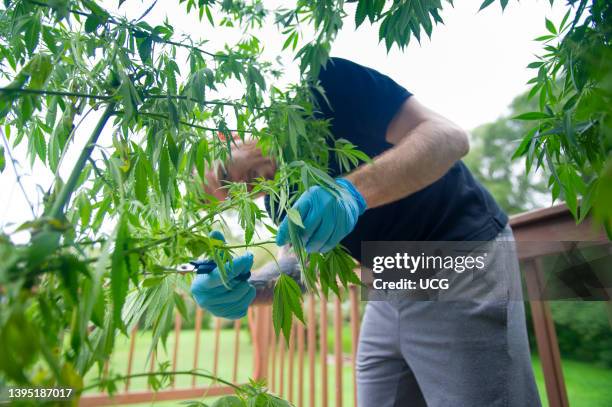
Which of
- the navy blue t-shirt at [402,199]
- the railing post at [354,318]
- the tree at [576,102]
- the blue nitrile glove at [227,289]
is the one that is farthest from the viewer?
the railing post at [354,318]

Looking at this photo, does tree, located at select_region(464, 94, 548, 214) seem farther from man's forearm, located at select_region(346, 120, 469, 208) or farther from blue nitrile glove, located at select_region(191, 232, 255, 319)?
blue nitrile glove, located at select_region(191, 232, 255, 319)

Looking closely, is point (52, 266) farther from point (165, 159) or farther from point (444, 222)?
point (444, 222)

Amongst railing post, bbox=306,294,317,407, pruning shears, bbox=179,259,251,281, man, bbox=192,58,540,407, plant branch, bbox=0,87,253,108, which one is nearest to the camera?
plant branch, bbox=0,87,253,108

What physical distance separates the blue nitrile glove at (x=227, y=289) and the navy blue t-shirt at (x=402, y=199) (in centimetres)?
34

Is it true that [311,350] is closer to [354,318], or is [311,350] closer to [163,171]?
[354,318]

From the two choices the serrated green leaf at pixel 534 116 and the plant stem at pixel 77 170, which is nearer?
the plant stem at pixel 77 170

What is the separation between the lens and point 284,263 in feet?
3.22

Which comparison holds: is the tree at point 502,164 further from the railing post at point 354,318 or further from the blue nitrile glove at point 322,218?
the blue nitrile glove at point 322,218

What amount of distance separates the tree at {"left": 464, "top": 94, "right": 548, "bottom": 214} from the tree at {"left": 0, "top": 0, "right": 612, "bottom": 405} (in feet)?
22.5

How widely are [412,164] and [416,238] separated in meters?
0.23

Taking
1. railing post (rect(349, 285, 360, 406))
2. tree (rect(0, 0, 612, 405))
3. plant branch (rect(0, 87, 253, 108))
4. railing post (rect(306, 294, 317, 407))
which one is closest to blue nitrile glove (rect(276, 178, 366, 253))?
tree (rect(0, 0, 612, 405))

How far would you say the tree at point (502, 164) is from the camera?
711 cm

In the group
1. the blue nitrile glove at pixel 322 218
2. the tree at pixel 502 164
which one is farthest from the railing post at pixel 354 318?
the tree at pixel 502 164

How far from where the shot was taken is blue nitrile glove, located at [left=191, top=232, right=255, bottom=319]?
0.66 m
